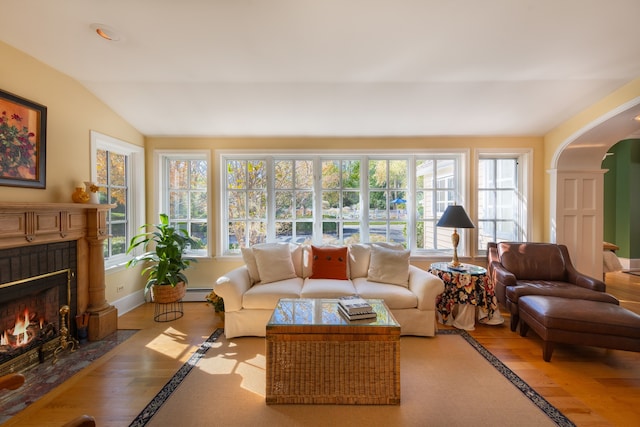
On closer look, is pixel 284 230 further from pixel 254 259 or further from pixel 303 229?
pixel 254 259

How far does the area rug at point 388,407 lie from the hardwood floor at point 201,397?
0.08 meters

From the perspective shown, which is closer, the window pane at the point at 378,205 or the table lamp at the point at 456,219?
the table lamp at the point at 456,219

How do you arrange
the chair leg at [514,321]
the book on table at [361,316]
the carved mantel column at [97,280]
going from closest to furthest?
the book on table at [361,316] < the carved mantel column at [97,280] < the chair leg at [514,321]

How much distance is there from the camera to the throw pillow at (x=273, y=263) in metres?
3.08

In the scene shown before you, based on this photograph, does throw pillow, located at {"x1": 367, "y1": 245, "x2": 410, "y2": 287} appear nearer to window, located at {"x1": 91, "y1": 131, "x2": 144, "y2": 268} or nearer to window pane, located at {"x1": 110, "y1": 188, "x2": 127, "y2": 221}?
window, located at {"x1": 91, "y1": 131, "x2": 144, "y2": 268}

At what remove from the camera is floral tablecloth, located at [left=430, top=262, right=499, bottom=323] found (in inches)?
116

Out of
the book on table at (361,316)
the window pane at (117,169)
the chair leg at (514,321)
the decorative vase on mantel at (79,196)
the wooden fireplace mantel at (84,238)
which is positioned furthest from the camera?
the window pane at (117,169)

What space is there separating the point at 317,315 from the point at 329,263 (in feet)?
4.11

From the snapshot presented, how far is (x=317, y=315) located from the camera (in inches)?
80.5

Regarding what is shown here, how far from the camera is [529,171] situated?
3793 millimetres

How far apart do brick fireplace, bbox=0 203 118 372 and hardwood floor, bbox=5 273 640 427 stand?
51cm

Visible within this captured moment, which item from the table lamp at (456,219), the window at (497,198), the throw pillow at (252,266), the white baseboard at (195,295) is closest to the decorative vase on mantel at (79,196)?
the throw pillow at (252,266)

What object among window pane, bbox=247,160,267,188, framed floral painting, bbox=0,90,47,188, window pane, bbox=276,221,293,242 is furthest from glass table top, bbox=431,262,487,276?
framed floral painting, bbox=0,90,47,188

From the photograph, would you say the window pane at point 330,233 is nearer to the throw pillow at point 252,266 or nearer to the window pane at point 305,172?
the window pane at point 305,172
